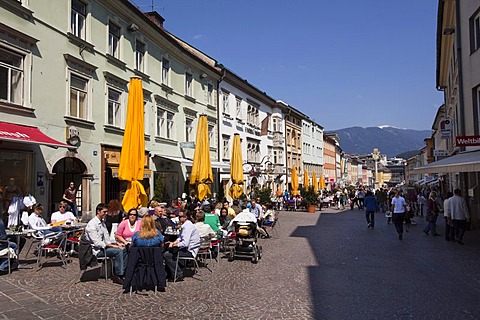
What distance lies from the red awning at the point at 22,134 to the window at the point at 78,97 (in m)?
2.43

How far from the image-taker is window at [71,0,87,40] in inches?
594

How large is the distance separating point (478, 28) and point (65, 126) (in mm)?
15622

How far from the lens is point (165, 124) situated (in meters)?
22.1

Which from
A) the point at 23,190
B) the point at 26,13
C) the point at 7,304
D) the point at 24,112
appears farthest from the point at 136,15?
the point at 7,304

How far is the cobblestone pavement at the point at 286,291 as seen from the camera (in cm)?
592

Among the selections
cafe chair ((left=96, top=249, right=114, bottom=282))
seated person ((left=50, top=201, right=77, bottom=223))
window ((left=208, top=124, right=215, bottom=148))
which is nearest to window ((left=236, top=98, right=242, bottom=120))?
window ((left=208, top=124, right=215, bottom=148))

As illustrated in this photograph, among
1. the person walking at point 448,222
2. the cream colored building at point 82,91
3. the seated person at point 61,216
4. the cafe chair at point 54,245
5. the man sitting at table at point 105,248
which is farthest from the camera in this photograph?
the person walking at point 448,222

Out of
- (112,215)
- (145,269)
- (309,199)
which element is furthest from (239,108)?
(145,269)

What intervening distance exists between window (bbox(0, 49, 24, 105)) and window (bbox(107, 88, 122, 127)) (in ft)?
15.8

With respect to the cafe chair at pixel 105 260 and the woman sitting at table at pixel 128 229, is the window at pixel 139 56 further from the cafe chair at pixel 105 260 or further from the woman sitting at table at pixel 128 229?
the cafe chair at pixel 105 260

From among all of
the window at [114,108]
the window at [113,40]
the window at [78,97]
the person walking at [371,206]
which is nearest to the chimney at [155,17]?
the window at [113,40]

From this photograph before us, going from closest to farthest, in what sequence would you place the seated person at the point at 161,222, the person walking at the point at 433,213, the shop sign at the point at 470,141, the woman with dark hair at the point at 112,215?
1. the seated person at the point at 161,222
2. the woman with dark hair at the point at 112,215
3. the shop sign at the point at 470,141
4. the person walking at the point at 433,213

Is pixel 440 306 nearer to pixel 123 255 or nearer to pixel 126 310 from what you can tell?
pixel 126 310

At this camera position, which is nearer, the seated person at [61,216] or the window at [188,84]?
the seated person at [61,216]
